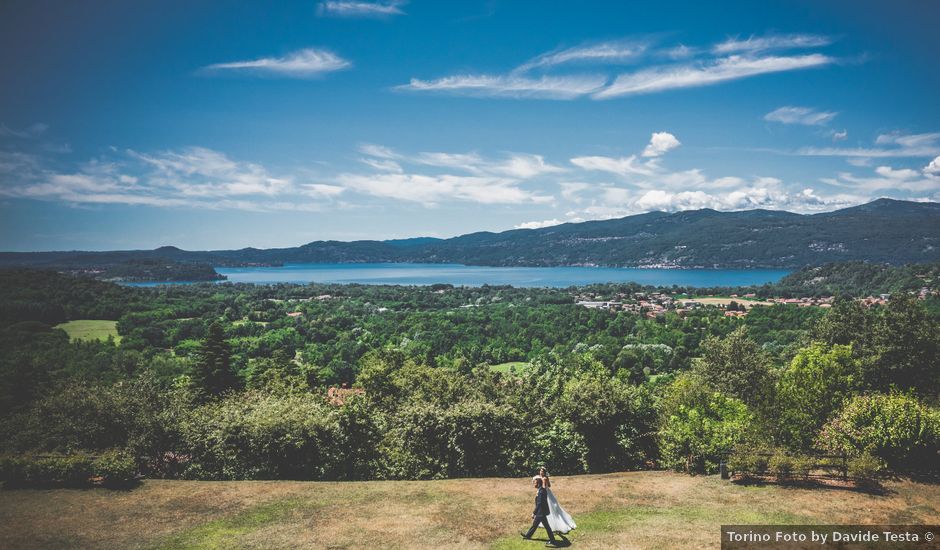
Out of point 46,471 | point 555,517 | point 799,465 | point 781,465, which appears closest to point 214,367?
point 46,471

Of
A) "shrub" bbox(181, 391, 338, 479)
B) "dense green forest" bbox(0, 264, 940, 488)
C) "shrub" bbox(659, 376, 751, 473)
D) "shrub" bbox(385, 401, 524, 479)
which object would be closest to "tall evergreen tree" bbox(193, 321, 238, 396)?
"dense green forest" bbox(0, 264, 940, 488)

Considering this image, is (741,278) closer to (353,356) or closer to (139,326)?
(353,356)

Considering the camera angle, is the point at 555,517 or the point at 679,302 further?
the point at 679,302

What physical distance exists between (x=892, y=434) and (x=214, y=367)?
37294mm

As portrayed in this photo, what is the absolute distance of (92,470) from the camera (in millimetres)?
17750

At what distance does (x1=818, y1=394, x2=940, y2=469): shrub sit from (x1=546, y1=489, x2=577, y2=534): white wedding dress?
35.9ft

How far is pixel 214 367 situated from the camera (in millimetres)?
34875

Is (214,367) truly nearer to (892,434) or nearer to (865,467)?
(865,467)

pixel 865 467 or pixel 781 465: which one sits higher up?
pixel 865 467

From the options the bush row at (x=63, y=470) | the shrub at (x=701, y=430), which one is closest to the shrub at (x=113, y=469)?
the bush row at (x=63, y=470)

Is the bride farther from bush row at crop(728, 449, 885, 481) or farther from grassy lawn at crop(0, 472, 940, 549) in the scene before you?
bush row at crop(728, 449, 885, 481)

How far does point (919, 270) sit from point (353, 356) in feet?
358

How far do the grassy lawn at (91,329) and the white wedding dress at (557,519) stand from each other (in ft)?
227

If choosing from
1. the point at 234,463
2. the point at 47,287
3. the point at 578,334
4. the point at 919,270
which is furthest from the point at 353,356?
the point at 919,270
